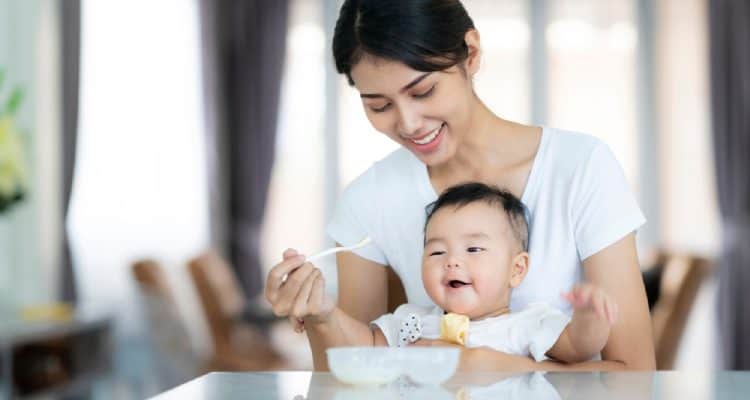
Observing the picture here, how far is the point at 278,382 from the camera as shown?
1468 mm

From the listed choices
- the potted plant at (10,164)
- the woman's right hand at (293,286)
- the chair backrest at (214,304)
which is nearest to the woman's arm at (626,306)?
the woman's right hand at (293,286)

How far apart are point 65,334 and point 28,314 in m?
0.25

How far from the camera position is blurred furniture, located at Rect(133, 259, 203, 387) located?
5055mm

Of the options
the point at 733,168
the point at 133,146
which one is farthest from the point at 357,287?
the point at 733,168

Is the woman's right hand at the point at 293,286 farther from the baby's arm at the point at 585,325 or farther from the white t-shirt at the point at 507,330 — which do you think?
the baby's arm at the point at 585,325

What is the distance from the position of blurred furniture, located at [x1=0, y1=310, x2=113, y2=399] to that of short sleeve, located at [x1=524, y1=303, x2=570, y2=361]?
2.09m

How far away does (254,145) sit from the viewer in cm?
757

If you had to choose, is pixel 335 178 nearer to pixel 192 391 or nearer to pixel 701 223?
pixel 701 223

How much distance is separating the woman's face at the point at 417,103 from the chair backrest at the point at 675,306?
277 centimetres

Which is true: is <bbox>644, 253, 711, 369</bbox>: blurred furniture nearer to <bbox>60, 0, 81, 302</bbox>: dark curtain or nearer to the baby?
<bbox>60, 0, 81, 302</bbox>: dark curtain

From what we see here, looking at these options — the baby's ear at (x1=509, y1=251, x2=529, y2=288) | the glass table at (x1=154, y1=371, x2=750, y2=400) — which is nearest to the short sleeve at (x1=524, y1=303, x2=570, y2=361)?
the baby's ear at (x1=509, y1=251, x2=529, y2=288)

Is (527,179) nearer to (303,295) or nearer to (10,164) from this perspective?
(303,295)

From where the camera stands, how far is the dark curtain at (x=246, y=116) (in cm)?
754

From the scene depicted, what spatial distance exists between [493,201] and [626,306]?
0.30 metres
